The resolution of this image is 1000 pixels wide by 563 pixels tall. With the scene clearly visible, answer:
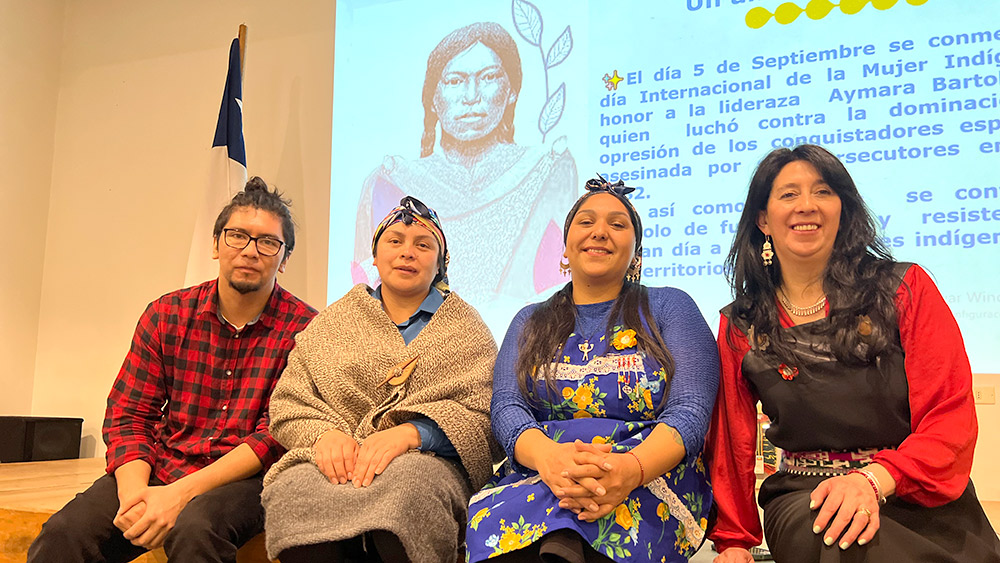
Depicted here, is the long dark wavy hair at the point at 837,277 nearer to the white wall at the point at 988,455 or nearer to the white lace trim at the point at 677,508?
the white lace trim at the point at 677,508

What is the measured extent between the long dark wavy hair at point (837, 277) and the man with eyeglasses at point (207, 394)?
4.07 ft

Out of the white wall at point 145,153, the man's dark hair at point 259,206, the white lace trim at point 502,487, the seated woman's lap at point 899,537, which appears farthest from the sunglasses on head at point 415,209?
the white wall at point 145,153

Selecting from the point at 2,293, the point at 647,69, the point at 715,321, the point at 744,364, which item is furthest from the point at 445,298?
the point at 2,293

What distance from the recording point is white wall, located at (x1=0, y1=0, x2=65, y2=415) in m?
4.74

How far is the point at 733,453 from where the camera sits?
69.3 inches

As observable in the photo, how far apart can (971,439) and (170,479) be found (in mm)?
1856

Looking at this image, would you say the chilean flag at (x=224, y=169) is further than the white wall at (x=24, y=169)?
No

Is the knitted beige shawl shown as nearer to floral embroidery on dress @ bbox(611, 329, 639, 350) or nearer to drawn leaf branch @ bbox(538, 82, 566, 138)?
floral embroidery on dress @ bbox(611, 329, 639, 350)

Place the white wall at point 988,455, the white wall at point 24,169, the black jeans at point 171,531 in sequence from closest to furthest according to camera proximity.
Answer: the black jeans at point 171,531, the white wall at point 988,455, the white wall at point 24,169

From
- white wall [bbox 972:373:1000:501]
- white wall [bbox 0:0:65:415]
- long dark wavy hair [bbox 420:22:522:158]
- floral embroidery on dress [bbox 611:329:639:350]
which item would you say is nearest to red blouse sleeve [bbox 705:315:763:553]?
floral embroidery on dress [bbox 611:329:639:350]

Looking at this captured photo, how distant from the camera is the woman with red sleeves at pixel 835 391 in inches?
57.5

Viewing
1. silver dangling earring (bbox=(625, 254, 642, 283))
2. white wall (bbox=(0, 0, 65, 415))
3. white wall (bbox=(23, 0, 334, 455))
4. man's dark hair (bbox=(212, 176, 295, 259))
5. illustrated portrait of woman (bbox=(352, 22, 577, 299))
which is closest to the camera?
silver dangling earring (bbox=(625, 254, 642, 283))

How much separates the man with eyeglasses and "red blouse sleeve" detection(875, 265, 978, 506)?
4.81 feet

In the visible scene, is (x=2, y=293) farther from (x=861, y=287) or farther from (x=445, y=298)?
(x=861, y=287)
